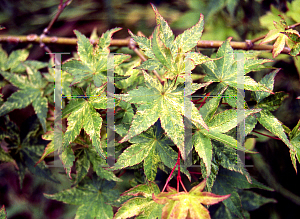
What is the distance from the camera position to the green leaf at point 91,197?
31.7 inches

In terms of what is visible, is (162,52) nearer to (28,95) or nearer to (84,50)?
(84,50)

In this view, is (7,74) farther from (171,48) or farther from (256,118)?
(256,118)

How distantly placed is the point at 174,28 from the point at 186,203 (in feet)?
4.98

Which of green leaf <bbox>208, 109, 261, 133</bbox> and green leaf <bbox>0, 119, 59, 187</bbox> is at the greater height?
green leaf <bbox>208, 109, 261, 133</bbox>

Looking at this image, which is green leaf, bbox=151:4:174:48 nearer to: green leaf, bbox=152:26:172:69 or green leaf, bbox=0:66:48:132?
green leaf, bbox=152:26:172:69

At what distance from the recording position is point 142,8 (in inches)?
75.0

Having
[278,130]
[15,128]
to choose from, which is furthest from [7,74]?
[278,130]

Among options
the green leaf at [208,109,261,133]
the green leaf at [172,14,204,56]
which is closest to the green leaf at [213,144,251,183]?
the green leaf at [208,109,261,133]

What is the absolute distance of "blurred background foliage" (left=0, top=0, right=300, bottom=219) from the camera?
53.7 inches

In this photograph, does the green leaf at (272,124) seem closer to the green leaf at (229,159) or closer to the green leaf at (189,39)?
the green leaf at (229,159)

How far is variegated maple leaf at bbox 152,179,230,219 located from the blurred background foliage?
765 mm

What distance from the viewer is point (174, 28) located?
1748 mm

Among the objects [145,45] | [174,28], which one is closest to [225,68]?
[145,45]

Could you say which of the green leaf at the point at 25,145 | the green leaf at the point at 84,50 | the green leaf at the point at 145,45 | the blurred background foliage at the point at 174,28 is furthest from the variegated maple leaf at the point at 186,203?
the blurred background foliage at the point at 174,28
